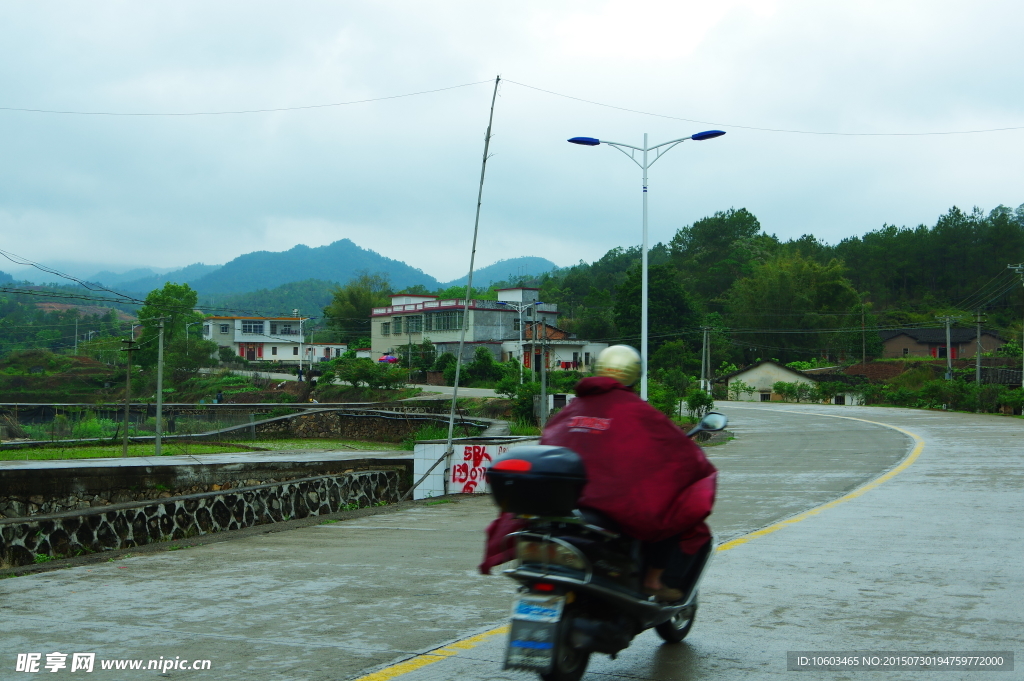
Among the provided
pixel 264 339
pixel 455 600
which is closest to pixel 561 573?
pixel 455 600

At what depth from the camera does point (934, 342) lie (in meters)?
90.4

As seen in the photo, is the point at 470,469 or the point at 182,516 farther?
the point at 182,516

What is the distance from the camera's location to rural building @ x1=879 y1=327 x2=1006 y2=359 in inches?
3531

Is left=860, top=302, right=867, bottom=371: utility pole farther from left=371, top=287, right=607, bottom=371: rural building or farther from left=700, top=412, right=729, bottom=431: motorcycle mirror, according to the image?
left=700, top=412, right=729, bottom=431: motorcycle mirror

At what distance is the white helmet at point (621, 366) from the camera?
4.66m

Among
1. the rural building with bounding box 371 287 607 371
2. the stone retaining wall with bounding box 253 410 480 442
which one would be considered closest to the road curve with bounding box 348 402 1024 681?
the stone retaining wall with bounding box 253 410 480 442

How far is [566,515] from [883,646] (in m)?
2.37

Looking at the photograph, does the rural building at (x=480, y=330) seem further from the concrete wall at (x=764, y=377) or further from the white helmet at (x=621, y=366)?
the white helmet at (x=621, y=366)

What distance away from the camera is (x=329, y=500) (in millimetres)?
20797

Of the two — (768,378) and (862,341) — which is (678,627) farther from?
(862,341)

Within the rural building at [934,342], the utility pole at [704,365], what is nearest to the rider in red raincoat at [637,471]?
the utility pole at [704,365]

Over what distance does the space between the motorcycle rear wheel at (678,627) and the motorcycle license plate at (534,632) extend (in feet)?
4.60

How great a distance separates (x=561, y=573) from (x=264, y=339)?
10771 centimetres

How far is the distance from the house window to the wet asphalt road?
71.6 m
